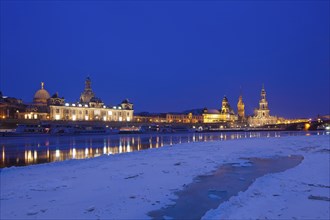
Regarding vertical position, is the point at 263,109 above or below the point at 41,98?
below

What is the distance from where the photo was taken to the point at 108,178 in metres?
11.2

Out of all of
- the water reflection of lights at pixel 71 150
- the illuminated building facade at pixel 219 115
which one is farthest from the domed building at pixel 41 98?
the water reflection of lights at pixel 71 150

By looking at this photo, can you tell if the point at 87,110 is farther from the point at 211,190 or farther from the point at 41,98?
the point at 211,190

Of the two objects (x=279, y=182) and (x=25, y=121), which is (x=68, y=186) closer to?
(x=279, y=182)

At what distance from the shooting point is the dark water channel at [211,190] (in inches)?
287

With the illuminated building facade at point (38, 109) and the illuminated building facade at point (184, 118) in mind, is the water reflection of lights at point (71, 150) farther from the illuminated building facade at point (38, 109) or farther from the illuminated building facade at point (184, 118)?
the illuminated building facade at point (184, 118)

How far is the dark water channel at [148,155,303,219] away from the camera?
7297 millimetres

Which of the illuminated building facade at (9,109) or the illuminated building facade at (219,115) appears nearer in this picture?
the illuminated building facade at (9,109)

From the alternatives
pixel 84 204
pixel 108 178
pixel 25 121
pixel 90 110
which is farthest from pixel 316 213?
pixel 90 110

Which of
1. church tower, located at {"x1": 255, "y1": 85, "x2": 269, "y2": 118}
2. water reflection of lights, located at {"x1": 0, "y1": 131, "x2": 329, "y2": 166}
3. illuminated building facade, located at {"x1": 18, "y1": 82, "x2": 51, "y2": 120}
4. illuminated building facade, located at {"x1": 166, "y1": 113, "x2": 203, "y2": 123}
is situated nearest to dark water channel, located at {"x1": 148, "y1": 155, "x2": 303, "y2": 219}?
water reflection of lights, located at {"x1": 0, "y1": 131, "x2": 329, "y2": 166}

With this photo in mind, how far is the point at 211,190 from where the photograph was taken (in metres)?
9.45

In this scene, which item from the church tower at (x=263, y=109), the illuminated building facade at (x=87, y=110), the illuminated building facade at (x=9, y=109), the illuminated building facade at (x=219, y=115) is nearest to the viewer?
the illuminated building facade at (x=9, y=109)

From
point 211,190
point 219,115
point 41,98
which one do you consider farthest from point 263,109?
point 211,190

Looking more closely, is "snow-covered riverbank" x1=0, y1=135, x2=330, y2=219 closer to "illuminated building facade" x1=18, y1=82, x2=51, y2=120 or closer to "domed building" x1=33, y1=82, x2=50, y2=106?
"illuminated building facade" x1=18, y1=82, x2=51, y2=120
